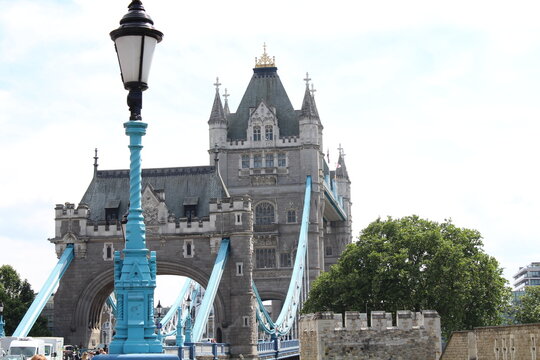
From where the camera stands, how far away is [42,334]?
57438 mm

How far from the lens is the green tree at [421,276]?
48750 millimetres

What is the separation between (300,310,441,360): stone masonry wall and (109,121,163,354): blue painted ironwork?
18.0 m

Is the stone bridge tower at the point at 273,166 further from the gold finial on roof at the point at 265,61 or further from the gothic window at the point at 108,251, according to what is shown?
the gothic window at the point at 108,251

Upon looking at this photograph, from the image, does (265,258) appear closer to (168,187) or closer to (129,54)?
(168,187)

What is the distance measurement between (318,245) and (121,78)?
71.1m

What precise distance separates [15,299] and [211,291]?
19021 millimetres

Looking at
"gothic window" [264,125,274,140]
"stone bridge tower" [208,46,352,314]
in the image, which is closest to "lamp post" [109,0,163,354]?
"stone bridge tower" [208,46,352,314]

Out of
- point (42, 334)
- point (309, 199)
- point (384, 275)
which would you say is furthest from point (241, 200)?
point (309, 199)

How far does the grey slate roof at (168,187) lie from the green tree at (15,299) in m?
7.85

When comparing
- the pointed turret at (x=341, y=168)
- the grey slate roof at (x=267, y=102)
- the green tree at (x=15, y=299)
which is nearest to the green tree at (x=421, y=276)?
the green tree at (x=15, y=299)

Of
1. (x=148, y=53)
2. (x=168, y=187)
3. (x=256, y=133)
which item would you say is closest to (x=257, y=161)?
(x=256, y=133)

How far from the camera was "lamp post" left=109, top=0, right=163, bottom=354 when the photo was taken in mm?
10664

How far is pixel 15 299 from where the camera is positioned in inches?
2517

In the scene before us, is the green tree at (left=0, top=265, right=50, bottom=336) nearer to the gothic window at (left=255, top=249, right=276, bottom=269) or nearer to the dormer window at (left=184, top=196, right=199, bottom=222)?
the dormer window at (left=184, top=196, right=199, bottom=222)
